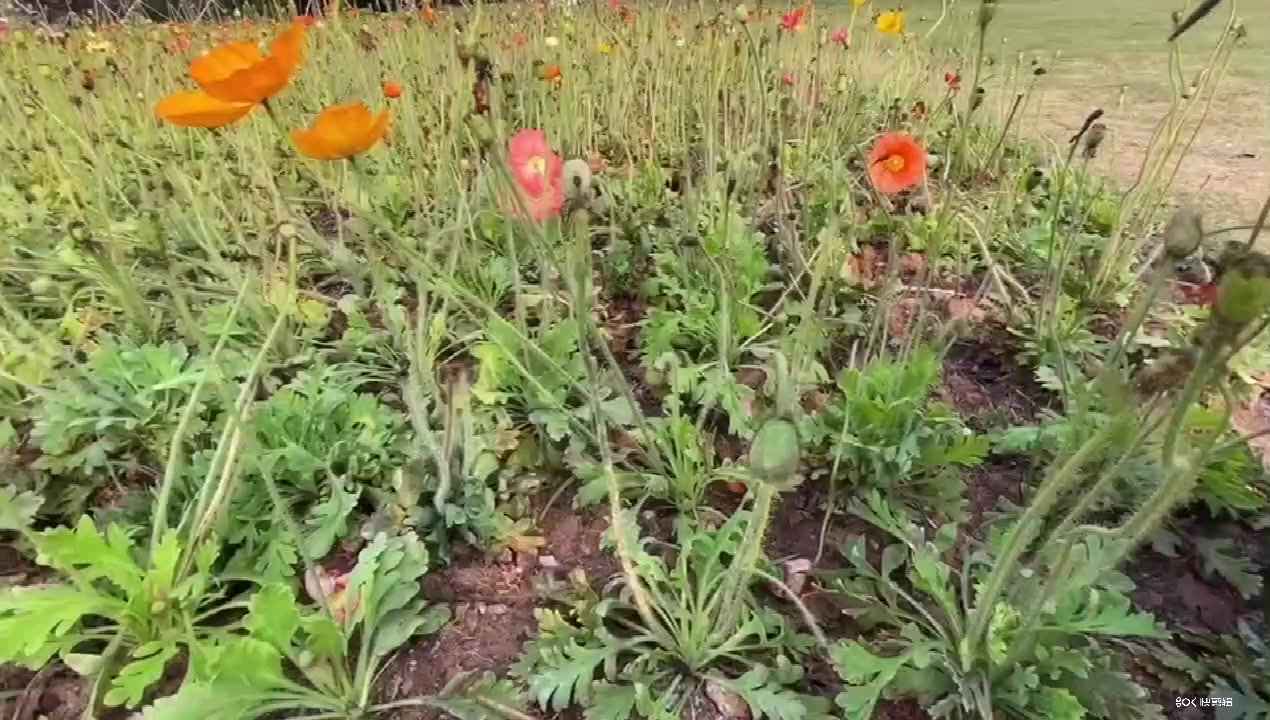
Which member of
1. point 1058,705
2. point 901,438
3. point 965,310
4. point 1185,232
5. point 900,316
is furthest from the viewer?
point 900,316

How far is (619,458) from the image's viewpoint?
1.10m

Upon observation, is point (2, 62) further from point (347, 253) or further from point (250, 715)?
point (250, 715)

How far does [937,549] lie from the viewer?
3.12 ft

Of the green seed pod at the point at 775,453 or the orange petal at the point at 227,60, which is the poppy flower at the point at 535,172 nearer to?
the orange petal at the point at 227,60

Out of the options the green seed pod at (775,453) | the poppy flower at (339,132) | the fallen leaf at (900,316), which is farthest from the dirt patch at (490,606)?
the fallen leaf at (900,316)

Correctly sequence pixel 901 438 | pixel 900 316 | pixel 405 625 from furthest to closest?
pixel 900 316 < pixel 901 438 < pixel 405 625

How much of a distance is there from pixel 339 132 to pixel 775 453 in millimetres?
541

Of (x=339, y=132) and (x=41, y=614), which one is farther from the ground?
(x=339, y=132)

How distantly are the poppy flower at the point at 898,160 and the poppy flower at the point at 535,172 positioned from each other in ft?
1.65

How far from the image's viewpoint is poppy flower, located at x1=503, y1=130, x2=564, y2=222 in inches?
48.4

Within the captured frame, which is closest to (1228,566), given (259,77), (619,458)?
(619,458)

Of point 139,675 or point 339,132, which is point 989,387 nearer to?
point 339,132

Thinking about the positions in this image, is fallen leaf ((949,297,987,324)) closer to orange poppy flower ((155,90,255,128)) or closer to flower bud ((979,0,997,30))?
flower bud ((979,0,997,30))

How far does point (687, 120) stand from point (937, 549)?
145 centimetres
